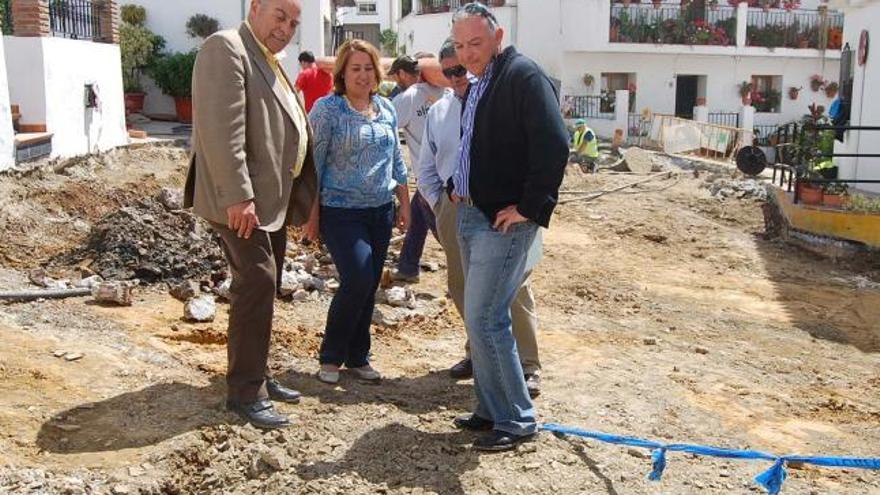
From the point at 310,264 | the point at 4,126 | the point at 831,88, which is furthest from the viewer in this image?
the point at 831,88

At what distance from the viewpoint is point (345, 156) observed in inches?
181

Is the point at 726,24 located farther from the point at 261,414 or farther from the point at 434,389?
the point at 261,414

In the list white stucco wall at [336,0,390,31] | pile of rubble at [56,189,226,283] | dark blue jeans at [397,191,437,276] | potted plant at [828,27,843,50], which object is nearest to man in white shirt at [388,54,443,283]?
dark blue jeans at [397,191,437,276]

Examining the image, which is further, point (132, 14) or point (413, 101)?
point (132, 14)

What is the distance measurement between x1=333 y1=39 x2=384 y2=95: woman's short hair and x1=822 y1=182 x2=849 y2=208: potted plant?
7970 mm

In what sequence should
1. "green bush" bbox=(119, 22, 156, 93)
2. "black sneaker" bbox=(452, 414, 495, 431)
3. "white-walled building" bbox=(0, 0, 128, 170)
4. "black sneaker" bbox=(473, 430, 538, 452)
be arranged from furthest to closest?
1. "green bush" bbox=(119, 22, 156, 93)
2. "white-walled building" bbox=(0, 0, 128, 170)
3. "black sneaker" bbox=(452, 414, 495, 431)
4. "black sneaker" bbox=(473, 430, 538, 452)

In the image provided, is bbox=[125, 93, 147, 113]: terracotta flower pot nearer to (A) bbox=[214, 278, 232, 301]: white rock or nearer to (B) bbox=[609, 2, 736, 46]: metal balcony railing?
(A) bbox=[214, 278, 232, 301]: white rock

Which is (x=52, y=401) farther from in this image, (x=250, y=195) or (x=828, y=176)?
(x=828, y=176)

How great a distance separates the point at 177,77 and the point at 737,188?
38.6 ft

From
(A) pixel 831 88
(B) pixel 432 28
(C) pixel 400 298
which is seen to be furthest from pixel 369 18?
(C) pixel 400 298

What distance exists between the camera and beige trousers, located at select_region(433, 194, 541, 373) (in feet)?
15.3

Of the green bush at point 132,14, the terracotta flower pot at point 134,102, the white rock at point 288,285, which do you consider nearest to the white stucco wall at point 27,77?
the white rock at point 288,285

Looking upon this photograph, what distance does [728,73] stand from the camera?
29.6 metres

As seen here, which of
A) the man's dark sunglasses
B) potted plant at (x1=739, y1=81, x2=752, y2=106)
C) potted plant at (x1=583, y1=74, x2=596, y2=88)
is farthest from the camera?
potted plant at (x1=739, y1=81, x2=752, y2=106)
